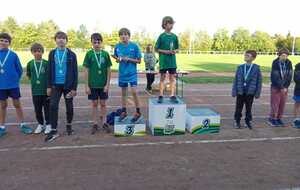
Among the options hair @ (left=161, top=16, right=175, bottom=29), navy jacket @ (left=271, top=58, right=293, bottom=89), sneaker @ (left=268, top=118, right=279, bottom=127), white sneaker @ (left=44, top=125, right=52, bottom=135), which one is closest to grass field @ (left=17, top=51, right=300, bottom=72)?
sneaker @ (left=268, top=118, right=279, bottom=127)

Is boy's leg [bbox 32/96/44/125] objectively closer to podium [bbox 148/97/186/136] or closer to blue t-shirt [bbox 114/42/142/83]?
blue t-shirt [bbox 114/42/142/83]

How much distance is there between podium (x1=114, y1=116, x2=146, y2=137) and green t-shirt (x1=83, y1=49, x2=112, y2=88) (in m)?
0.85

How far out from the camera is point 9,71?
7.10m

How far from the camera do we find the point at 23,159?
5.71 metres

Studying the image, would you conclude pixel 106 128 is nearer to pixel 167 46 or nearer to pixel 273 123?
pixel 167 46

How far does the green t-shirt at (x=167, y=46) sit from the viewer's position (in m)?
7.68

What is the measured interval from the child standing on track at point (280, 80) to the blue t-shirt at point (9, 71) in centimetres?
545

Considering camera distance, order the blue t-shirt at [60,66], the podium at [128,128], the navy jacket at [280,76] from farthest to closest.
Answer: the navy jacket at [280,76], the podium at [128,128], the blue t-shirt at [60,66]

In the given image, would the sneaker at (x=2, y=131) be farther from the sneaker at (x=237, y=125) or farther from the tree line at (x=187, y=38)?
the tree line at (x=187, y=38)

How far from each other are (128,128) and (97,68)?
131 centimetres

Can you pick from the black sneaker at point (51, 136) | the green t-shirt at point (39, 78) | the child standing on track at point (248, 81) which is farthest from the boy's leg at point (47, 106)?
the child standing on track at point (248, 81)

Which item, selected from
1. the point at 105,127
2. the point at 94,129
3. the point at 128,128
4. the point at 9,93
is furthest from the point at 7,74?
the point at 128,128

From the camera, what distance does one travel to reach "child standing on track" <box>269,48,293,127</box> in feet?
27.1

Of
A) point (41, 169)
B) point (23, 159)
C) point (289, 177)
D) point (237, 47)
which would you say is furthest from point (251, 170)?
point (237, 47)
